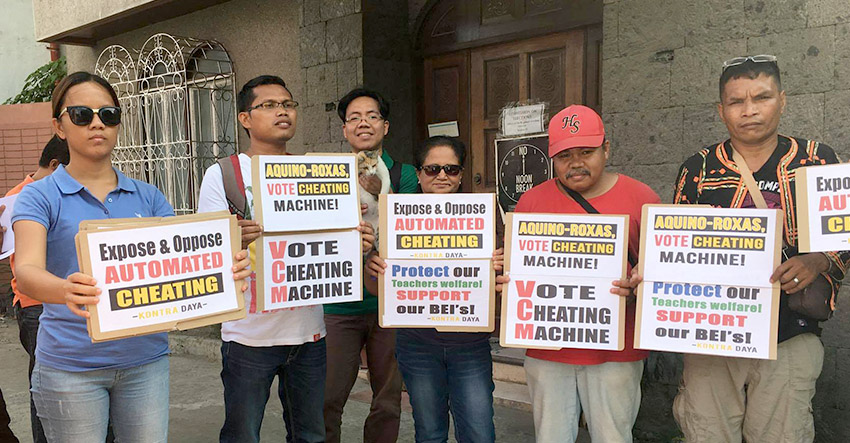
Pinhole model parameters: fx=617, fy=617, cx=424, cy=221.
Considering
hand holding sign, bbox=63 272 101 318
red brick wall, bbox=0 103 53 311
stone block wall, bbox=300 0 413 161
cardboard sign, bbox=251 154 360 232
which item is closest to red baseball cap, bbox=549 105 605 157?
cardboard sign, bbox=251 154 360 232

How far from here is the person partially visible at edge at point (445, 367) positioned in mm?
2701

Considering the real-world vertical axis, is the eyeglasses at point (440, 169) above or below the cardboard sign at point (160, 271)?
above

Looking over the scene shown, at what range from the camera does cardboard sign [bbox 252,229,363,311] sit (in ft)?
8.58

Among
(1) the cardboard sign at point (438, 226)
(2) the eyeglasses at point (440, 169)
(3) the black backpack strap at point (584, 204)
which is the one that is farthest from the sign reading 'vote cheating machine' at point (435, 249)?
(3) the black backpack strap at point (584, 204)

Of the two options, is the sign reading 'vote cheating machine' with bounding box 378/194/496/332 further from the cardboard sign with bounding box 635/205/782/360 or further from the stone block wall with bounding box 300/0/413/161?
the stone block wall with bounding box 300/0/413/161

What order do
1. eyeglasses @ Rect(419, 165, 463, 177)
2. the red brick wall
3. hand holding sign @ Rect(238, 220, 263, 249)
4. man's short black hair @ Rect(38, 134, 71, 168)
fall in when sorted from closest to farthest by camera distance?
1. hand holding sign @ Rect(238, 220, 263, 249)
2. eyeglasses @ Rect(419, 165, 463, 177)
3. man's short black hair @ Rect(38, 134, 71, 168)
4. the red brick wall

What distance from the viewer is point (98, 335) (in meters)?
2.02

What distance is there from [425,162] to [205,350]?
460 centimetres

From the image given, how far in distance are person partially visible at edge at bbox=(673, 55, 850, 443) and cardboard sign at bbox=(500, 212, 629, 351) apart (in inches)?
16.9

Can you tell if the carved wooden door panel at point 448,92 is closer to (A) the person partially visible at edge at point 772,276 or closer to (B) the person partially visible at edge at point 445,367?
(B) the person partially visible at edge at point 445,367

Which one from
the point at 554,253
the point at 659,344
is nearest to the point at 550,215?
the point at 554,253

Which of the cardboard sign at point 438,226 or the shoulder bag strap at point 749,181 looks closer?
the shoulder bag strap at point 749,181

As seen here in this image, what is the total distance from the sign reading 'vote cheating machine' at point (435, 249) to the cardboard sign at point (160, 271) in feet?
2.26

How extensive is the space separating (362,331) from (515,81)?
282 cm
